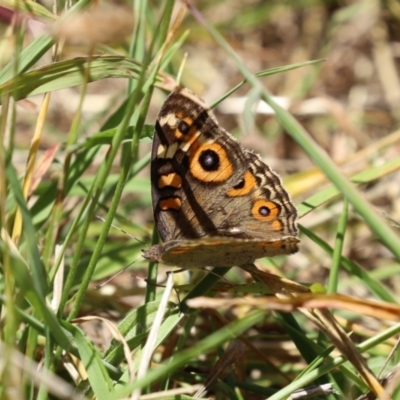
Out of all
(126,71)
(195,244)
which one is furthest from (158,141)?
(195,244)

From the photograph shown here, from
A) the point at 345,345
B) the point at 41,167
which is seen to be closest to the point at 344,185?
the point at 345,345

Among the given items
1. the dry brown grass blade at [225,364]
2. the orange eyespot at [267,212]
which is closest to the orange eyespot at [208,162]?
→ the orange eyespot at [267,212]

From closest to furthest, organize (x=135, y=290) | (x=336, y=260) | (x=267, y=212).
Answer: (x=336, y=260)
(x=267, y=212)
(x=135, y=290)

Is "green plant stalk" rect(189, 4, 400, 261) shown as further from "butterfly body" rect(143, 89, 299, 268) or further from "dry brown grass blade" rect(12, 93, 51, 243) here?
"dry brown grass blade" rect(12, 93, 51, 243)

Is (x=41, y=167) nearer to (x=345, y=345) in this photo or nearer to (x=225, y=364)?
(x=225, y=364)

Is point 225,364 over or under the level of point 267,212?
under

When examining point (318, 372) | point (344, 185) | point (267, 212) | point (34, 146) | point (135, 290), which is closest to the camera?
point (344, 185)

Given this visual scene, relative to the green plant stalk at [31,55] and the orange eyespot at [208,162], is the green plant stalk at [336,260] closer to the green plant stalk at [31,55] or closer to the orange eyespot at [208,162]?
the orange eyespot at [208,162]
